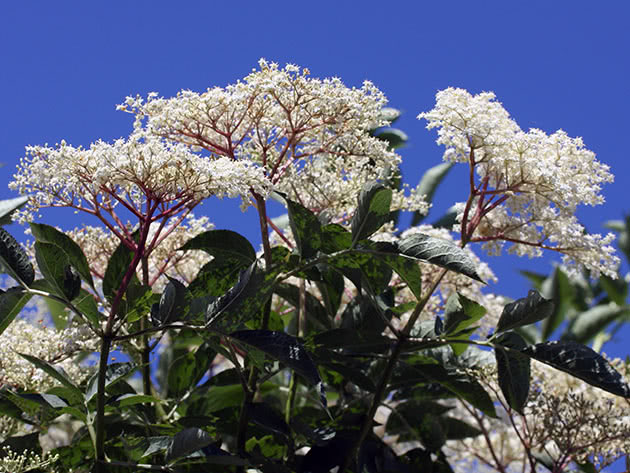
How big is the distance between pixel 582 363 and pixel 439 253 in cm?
39

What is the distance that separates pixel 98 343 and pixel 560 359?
2.89 ft

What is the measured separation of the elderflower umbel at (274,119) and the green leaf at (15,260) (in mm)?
351

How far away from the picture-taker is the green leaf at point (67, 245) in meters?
1.40

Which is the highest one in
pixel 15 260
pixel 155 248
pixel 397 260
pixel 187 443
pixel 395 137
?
pixel 395 137

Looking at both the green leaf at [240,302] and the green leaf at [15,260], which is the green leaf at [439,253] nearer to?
the green leaf at [240,302]

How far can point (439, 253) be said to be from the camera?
1313 millimetres

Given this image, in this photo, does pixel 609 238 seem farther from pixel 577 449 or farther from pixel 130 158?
pixel 130 158

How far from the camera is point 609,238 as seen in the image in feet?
5.70

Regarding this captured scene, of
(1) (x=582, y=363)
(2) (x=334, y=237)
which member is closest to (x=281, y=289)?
(2) (x=334, y=237)

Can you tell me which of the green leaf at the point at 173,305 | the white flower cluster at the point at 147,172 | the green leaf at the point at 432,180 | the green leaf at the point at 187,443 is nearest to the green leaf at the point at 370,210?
the white flower cluster at the point at 147,172

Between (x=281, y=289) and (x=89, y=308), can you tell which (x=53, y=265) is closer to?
(x=89, y=308)

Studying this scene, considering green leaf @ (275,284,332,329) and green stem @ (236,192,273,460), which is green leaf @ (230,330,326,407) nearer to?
green stem @ (236,192,273,460)

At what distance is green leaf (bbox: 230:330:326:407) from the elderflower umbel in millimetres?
347

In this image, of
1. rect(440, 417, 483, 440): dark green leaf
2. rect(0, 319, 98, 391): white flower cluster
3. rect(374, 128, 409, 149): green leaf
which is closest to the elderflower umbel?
rect(0, 319, 98, 391): white flower cluster
